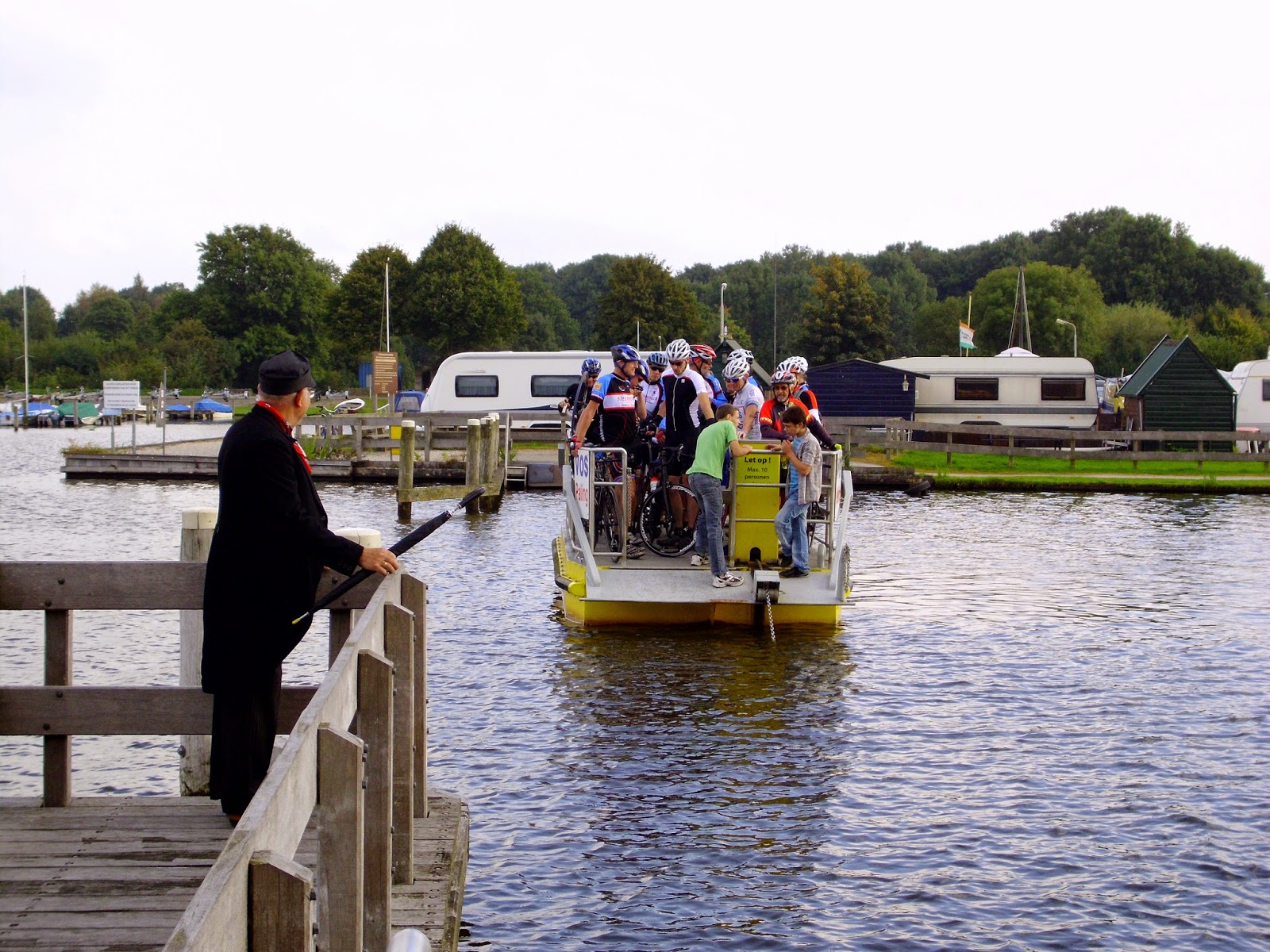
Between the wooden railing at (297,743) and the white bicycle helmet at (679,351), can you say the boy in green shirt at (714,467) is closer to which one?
the white bicycle helmet at (679,351)

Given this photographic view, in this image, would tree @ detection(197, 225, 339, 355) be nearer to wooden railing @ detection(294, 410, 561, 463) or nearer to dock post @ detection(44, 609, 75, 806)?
wooden railing @ detection(294, 410, 561, 463)

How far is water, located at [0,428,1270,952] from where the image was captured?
7.38 meters

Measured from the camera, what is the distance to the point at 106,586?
19.2 feet

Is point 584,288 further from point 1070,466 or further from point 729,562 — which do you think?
point 729,562

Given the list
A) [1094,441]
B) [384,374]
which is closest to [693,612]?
[1094,441]

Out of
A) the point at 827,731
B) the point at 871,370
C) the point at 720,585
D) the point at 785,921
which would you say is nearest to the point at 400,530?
the point at 720,585

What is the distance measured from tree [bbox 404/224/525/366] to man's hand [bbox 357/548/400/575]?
83780 millimetres

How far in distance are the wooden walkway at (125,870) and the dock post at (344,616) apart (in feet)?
2.87

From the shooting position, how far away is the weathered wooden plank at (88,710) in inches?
230

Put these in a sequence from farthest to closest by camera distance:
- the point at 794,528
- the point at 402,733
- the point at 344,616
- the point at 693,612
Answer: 1. the point at 693,612
2. the point at 794,528
3. the point at 344,616
4. the point at 402,733

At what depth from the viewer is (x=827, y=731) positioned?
11.0 meters

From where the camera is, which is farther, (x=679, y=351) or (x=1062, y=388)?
(x=1062, y=388)

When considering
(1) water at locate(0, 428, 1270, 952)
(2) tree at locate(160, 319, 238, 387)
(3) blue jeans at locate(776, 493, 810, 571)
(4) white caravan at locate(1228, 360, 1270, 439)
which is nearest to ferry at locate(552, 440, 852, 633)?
(3) blue jeans at locate(776, 493, 810, 571)

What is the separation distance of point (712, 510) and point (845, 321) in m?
70.6
